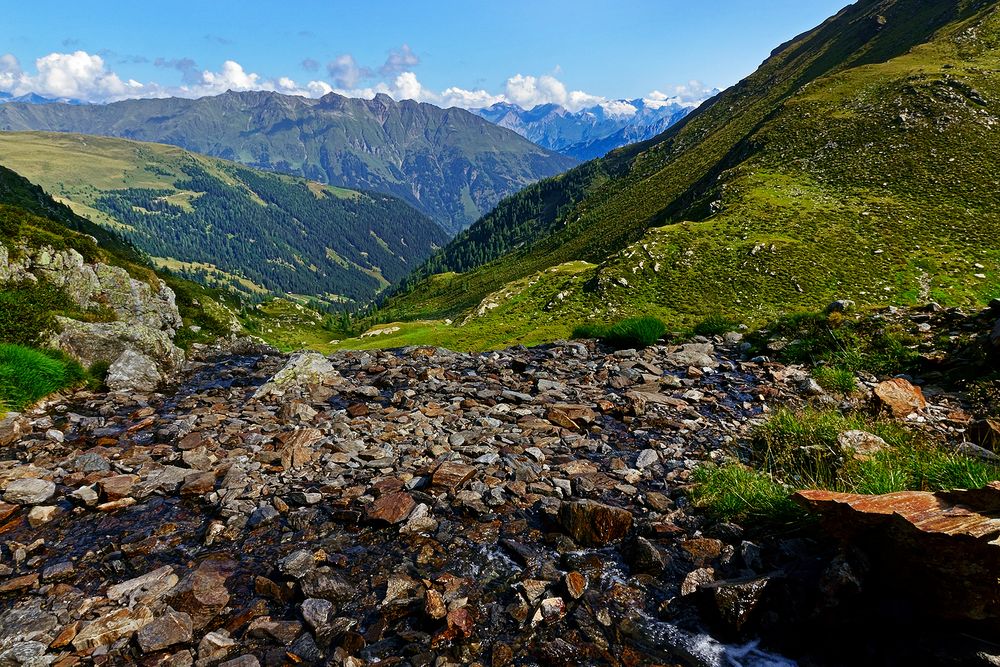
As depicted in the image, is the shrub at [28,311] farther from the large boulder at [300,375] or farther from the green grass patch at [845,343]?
the green grass patch at [845,343]

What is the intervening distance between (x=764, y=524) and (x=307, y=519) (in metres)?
7.06

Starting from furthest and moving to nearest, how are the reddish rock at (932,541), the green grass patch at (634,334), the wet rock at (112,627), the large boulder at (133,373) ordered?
1. the green grass patch at (634,334)
2. the large boulder at (133,373)
3. the wet rock at (112,627)
4. the reddish rock at (932,541)

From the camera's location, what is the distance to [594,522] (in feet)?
23.7

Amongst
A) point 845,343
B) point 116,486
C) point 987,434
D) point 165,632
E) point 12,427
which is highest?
point 12,427

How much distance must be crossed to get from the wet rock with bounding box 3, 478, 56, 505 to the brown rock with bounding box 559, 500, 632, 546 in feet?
29.8

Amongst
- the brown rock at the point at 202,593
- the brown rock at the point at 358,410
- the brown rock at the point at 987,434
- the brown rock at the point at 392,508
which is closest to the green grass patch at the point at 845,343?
the brown rock at the point at 987,434

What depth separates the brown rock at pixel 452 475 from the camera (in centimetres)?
862

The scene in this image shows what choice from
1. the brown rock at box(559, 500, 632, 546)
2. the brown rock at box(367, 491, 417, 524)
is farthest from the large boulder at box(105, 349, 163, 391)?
the brown rock at box(559, 500, 632, 546)

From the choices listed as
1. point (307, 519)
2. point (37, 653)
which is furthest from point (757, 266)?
point (37, 653)

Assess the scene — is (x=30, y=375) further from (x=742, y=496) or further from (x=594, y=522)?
(x=742, y=496)

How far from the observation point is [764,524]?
6500mm

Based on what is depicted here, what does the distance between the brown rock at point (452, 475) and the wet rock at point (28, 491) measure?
685 cm

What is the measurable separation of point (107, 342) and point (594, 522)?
17527mm

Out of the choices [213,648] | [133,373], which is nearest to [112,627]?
[213,648]
